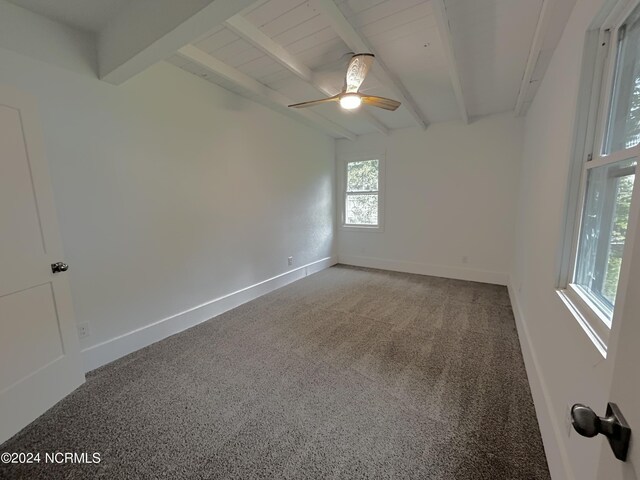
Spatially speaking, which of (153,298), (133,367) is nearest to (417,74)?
(153,298)

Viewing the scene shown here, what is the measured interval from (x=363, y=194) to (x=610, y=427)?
4.87 m

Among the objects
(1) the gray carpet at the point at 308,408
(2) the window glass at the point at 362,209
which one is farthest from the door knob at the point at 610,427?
(2) the window glass at the point at 362,209

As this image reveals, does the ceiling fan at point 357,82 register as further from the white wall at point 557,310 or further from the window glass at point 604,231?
the window glass at point 604,231

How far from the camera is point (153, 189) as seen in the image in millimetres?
2457

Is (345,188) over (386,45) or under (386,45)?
under

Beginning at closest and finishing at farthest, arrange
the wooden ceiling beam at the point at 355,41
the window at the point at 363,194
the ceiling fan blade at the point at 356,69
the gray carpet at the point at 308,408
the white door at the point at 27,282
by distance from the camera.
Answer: the gray carpet at the point at 308,408
the white door at the point at 27,282
the wooden ceiling beam at the point at 355,41
the ceiling fan blade at the point at 356,69
the window at the point at 363,194

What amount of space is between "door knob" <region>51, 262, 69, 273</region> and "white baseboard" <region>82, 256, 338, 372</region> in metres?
0.70

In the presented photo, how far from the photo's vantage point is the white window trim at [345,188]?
16.0ft

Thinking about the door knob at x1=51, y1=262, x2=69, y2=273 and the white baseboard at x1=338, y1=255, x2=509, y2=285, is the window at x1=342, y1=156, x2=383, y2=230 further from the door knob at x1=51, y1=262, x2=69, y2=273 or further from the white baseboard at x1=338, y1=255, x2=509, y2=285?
the door knob at x1=51, y1=262, x2=69, y2=273

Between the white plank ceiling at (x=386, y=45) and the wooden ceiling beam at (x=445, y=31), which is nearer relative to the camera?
the wooden ceiling beam at (x=445, y=31)

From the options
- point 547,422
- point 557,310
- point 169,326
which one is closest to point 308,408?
point 547,422

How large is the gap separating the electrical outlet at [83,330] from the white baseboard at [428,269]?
4089 millimetres

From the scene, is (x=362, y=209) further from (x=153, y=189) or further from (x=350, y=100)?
(x=153, y=189)

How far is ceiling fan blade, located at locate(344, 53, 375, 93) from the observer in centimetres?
200
